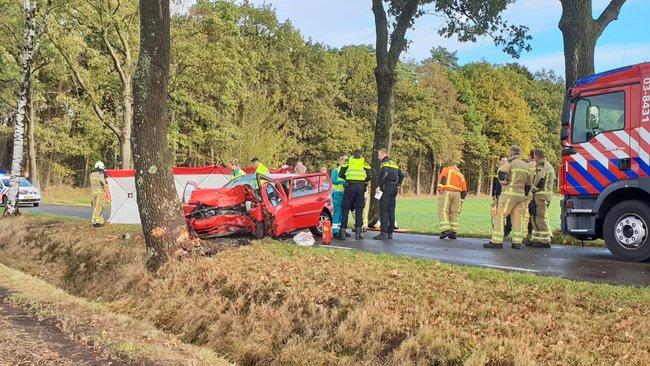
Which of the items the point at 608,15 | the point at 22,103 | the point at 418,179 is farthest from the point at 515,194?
the point at 418,179

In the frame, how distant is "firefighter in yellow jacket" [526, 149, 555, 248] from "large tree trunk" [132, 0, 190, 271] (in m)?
6.77

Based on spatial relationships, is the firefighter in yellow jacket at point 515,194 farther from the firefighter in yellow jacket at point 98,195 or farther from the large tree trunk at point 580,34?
the firefighter in yellow jacket at point 98,195

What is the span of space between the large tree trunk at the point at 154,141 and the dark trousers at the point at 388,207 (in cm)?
490

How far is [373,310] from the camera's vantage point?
20.5ft

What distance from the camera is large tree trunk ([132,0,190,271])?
31.8 feet

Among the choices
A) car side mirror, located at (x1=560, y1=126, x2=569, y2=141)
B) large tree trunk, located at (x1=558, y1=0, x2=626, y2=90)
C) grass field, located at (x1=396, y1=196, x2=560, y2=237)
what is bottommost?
grass field, located at (x1=396, y1=196, x2=560, y2=237)

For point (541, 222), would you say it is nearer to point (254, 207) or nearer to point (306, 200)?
point (306, 200)

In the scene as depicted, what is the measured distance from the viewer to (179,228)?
32.6 feet

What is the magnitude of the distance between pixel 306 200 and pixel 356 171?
1.30 m

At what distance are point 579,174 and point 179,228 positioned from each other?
7024 millimetres

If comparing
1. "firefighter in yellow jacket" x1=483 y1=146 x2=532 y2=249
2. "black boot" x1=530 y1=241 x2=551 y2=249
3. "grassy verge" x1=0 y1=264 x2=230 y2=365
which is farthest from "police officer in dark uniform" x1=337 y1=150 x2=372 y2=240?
"grassy verge" x1=0 y1=264 x2=230 y2=365

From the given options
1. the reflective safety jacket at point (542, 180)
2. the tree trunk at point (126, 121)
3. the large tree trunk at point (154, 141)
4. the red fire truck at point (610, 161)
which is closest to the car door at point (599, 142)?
the red fire truck at point (610, 161)

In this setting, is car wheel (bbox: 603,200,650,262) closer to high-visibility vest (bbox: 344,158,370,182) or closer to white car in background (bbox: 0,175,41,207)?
high-visibility vest (bbox: 344,158,370,182)

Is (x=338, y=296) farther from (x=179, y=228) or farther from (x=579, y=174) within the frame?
(x=579, y=174)
